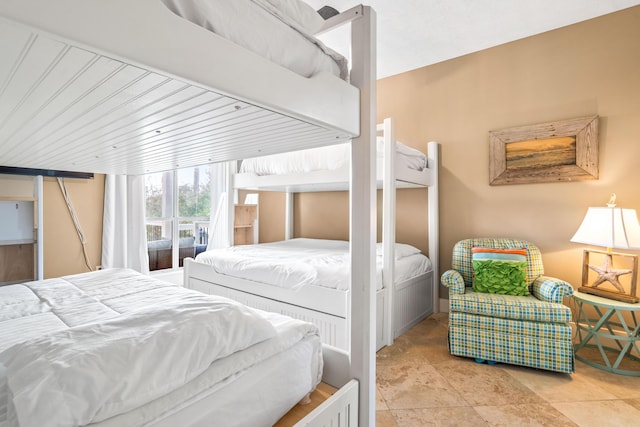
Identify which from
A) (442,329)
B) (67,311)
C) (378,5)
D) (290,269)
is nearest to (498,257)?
(442,329)

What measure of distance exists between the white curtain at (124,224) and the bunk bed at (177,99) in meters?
1.70

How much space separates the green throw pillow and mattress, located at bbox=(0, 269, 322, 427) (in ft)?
5.86

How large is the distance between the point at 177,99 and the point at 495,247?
265 cm

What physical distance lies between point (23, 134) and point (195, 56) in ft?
3.08

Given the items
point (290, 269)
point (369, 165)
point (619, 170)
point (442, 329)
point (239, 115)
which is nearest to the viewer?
point (239, 115)

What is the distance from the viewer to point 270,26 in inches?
29.6

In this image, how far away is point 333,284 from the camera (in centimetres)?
206

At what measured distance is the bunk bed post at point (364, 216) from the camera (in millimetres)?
1031

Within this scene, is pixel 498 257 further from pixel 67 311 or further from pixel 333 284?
pixel 67 311

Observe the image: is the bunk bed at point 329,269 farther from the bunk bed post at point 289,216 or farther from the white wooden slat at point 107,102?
the white wooden slat at point 107,102

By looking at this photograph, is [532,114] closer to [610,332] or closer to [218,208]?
[610,332]

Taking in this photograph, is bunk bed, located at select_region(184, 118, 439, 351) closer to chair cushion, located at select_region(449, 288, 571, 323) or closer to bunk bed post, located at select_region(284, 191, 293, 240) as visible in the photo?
chair cushion, located at select_region(449, 288, 571, 323)

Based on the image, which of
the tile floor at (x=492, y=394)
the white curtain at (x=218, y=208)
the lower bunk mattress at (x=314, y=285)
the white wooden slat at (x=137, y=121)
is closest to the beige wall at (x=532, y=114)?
the lower bunk mattress at (x=314, y=285)

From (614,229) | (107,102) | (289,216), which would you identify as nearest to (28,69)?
(107,102)
